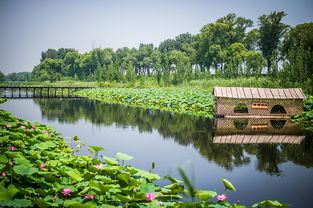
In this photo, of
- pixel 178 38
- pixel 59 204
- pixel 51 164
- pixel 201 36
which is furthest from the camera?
pixel 178 38

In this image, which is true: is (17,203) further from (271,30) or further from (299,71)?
(271,30)

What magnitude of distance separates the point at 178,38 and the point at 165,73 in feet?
116

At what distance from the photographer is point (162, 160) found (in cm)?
498

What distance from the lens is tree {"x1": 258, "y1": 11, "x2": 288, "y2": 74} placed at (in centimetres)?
3609

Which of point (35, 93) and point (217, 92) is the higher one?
point (217, 92)

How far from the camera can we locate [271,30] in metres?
36.7

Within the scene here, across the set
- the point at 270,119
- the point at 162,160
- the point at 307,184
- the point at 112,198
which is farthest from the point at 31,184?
the point at 270,119

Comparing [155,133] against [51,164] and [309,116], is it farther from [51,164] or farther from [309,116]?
[309,116]

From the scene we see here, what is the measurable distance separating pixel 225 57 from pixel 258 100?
101 ft

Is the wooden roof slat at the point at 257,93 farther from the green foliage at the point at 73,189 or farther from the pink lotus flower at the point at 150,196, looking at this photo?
the pink lotus flower at the point at 150,196

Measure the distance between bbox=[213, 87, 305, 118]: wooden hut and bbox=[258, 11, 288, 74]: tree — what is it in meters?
29.2

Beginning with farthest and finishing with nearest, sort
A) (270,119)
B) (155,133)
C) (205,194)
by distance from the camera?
(270,119) → (155,133) → (205,194)

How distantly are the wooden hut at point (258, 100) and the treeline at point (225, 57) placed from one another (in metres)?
4.17

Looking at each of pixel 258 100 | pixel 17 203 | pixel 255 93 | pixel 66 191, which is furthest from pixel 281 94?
pixel 17 203
